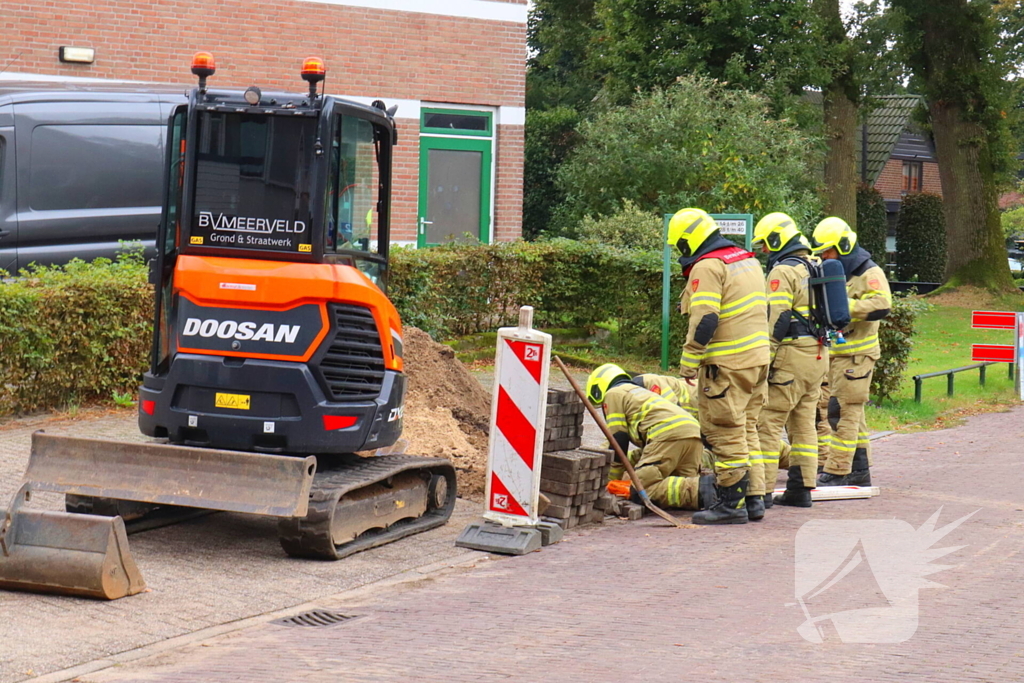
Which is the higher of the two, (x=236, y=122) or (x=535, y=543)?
(x=236, y=122)

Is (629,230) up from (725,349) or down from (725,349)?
up

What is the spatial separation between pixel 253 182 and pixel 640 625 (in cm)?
349

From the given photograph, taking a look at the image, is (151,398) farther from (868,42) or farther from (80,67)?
(868,42)

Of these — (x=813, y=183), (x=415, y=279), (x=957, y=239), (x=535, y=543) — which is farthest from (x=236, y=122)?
(x=957, y=239)

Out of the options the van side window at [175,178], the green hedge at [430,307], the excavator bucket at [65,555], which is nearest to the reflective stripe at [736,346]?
the van side window at [175,178]

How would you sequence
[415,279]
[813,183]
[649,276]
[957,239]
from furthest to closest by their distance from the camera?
1. [957,239]
2. [813,183]
3. [649,276]
4. [415,279]

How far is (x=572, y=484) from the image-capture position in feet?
27.5

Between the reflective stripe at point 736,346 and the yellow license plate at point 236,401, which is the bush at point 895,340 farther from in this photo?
the yellow license plate at point 236,401

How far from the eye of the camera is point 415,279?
14.4 m

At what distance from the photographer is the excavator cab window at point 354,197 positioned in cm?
748

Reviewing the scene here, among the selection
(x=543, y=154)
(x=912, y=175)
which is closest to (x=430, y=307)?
(x=543, y=154)

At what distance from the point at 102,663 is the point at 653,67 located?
20.9 meters

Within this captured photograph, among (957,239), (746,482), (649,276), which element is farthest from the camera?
(957,239)

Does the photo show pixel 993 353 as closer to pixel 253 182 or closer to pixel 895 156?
pixel 253 182
